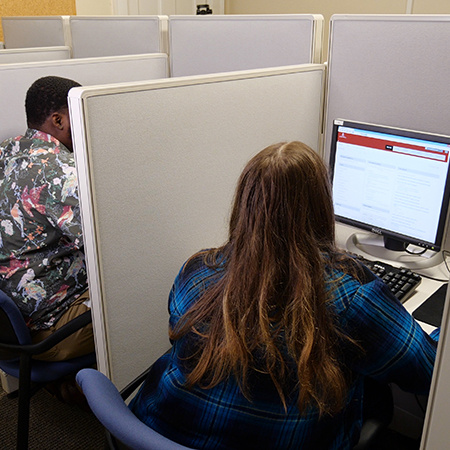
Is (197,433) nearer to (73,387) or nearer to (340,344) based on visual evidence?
(340,344)

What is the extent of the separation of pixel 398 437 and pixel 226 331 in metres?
1.08

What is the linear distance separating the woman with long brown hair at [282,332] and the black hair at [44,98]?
3.18 feet

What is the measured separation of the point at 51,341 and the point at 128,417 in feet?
2.04

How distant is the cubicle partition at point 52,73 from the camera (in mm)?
1718

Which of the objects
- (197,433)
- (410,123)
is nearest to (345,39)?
(410,123)

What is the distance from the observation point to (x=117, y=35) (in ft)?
7.14

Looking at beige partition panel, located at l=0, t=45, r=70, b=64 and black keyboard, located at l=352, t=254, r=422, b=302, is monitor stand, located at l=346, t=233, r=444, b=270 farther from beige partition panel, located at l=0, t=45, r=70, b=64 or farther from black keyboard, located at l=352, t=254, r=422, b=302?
beige partition panel, located at l=0, t=45, r=70, b=64

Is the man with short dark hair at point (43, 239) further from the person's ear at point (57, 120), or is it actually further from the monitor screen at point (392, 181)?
the monitor screen at point (392, 181)

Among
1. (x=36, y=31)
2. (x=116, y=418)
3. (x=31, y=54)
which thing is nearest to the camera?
(x=116, y=418)

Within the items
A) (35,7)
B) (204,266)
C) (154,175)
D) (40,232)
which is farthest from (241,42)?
(35,7)

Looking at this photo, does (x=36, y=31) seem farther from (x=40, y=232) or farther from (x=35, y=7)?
(x=40, y=232)

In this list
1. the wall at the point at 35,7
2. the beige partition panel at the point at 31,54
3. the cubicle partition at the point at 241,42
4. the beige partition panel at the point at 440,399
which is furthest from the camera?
the wall at the point at 35,7

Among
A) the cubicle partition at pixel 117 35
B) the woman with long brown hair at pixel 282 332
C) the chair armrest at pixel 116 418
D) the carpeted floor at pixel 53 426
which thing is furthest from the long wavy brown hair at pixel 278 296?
the cubicle partition at pixel 117 35

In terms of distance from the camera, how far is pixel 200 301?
872 millimetres
